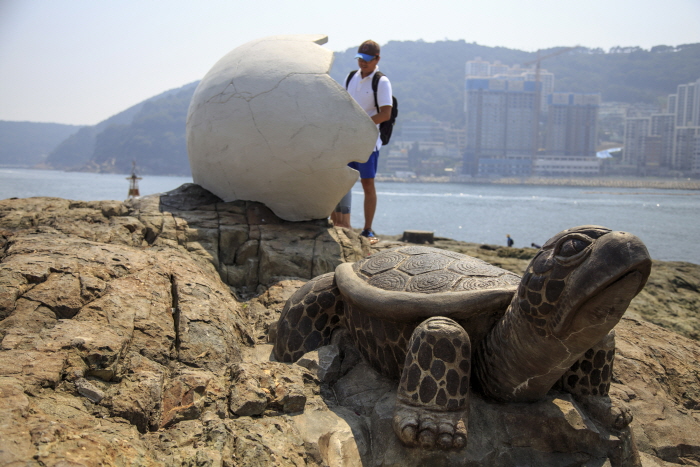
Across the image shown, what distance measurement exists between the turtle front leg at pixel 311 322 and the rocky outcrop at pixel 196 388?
22 centimetres

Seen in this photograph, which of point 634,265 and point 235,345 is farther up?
point 634,265

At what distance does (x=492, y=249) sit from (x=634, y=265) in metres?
6.54

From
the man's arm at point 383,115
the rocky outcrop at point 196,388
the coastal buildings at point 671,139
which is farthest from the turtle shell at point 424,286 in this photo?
the coastal buildings at point 671,139

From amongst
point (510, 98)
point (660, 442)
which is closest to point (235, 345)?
point (660, 442)

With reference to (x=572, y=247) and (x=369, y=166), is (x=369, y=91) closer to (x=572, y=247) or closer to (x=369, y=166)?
(x=369, y=166)

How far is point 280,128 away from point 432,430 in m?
3.58

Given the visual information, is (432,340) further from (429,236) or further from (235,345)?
(429,236)

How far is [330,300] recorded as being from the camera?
3844mm

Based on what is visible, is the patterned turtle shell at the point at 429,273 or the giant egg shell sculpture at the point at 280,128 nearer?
A: the patterned turtle shell at the point at 429,273

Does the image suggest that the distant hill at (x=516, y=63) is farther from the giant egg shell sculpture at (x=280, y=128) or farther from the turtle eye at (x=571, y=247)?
the turtle eye at (x=571, y=247)

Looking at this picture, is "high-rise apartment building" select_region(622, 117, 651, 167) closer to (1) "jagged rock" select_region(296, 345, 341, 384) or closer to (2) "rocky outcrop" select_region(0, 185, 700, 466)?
(2) "rocky outcrop" select_region(0, 185, 700, 466)

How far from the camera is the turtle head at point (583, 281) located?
2213mm

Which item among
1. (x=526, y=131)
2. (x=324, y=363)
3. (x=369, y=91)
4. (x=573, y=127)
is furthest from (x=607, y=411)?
(x=526, y=131)

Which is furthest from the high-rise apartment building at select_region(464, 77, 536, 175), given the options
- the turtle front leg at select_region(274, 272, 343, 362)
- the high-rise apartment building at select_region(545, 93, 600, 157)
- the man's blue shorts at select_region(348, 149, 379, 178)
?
the turtle front leg at select_region(274, 272, 343, 362)
